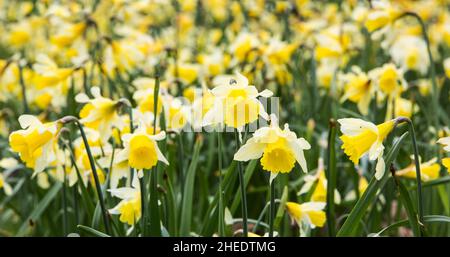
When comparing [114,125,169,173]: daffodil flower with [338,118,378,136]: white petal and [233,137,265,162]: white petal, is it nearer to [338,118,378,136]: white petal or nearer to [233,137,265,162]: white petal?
[233,137,265,162]: white petal

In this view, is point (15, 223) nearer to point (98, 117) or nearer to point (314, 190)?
point (98, 117)

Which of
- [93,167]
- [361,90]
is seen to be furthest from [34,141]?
[361,90]

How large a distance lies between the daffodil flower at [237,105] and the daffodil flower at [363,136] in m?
0.23

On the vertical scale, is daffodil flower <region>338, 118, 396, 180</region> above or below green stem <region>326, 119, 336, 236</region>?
above

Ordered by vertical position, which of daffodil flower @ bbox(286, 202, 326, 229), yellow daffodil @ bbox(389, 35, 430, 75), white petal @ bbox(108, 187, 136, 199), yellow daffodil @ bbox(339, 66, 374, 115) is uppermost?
yellow daffodil @ bbox(389, 35, 430, 75)

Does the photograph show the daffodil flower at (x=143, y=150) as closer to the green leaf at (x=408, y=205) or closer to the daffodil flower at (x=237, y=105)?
the daffodil flower at (x=237, y=105)

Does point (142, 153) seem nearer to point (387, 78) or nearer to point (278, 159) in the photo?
point (278, 159)

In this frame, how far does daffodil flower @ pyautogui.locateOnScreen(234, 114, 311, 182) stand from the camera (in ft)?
5.74

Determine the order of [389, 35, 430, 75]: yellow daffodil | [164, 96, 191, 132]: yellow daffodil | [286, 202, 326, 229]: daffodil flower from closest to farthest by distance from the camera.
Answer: [286, 202, 326, 229]: daffodil flower → [164, 96, 191, 132]: yellow daffodil → [389, 35, 430, 75]: yellow daffodil

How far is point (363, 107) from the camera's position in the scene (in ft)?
9.87

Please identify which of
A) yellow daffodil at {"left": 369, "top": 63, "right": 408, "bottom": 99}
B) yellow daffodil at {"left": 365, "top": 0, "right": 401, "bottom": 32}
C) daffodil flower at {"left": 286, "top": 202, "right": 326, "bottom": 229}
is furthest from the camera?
yellow daffodil at {"left": 365, "top": 0, "right": 401, "bottom": 32}

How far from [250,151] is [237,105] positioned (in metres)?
0.13

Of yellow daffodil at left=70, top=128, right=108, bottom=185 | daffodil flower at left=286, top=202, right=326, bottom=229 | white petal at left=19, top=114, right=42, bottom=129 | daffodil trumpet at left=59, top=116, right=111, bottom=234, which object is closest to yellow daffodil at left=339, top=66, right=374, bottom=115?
daffodil flower at left=286, top=202, right=326, bottom=229

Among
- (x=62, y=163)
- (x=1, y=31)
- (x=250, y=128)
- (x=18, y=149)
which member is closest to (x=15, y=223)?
(x=62, y=163)
